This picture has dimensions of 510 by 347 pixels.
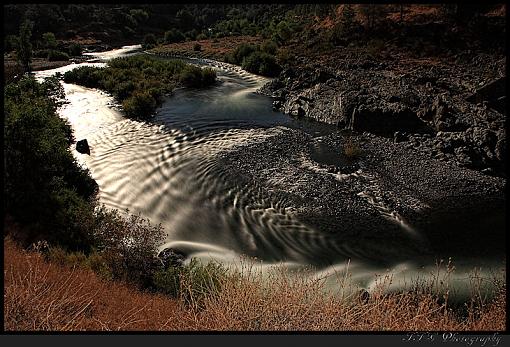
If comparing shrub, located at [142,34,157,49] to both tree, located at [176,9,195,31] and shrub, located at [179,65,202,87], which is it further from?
shrub, located at [179,65,202,87]

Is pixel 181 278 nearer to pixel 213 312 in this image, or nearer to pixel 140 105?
pixel 213 312

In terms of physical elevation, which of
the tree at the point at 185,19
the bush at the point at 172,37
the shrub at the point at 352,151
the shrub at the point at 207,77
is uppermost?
the tree at the point at 185,19

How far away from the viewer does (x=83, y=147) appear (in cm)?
2123

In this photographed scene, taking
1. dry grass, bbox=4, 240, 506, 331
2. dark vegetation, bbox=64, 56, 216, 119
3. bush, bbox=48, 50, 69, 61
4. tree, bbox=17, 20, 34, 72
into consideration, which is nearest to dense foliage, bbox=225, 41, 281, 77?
dark vegetation, bbox=64, 56, 216, 119

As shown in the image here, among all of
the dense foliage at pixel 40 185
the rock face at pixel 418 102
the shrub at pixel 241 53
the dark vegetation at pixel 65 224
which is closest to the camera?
the dark vegetation at pixel 65 224

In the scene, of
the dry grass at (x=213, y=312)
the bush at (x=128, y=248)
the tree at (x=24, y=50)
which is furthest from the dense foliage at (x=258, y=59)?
the dry grass at (x=213, y=312)

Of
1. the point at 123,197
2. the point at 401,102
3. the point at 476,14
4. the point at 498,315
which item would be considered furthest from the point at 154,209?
the point at 476,14

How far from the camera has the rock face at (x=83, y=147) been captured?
21125 mm

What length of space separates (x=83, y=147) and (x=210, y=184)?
8.29m

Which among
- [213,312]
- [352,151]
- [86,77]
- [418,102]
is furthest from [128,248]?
[86,77]

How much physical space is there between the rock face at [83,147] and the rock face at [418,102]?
1406 cm

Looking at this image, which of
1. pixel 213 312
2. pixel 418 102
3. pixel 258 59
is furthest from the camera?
pixel 258 59

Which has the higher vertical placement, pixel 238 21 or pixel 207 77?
pixel 238 21

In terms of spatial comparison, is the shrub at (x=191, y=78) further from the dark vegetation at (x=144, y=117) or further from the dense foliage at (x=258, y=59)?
the dense foliage at (x=258, y=59)
